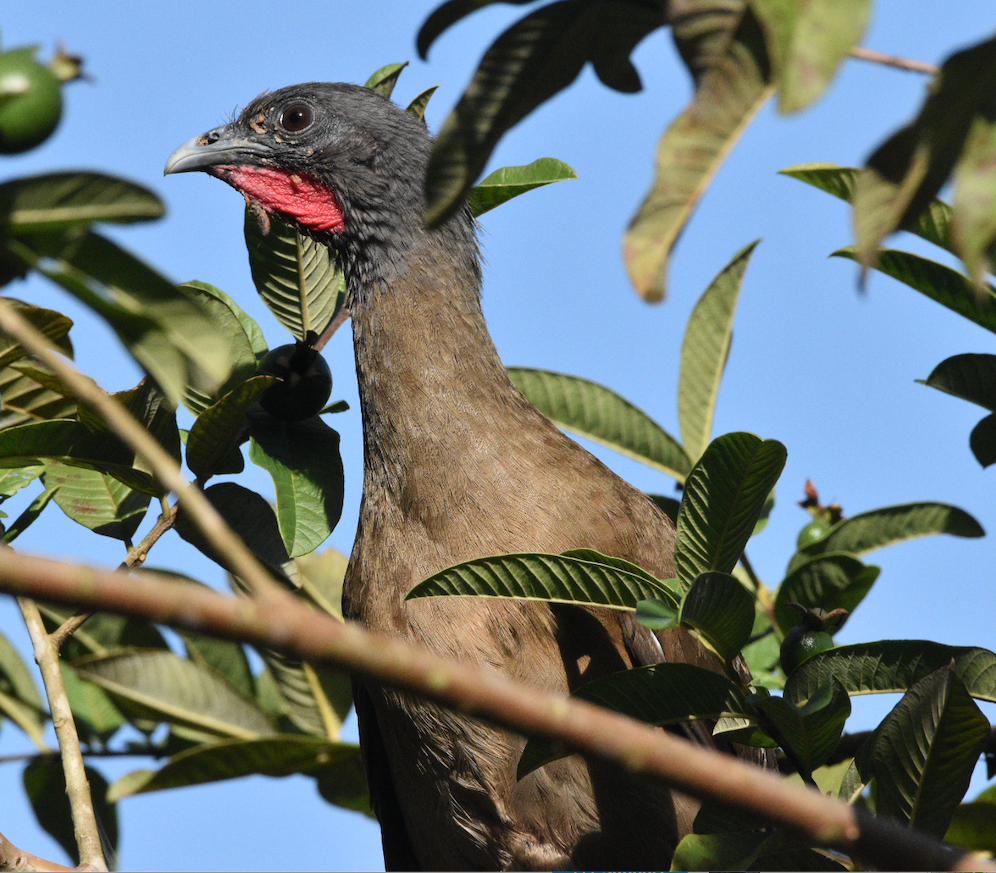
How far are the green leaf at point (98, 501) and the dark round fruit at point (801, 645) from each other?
179 centimetres

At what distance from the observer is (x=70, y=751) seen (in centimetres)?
233

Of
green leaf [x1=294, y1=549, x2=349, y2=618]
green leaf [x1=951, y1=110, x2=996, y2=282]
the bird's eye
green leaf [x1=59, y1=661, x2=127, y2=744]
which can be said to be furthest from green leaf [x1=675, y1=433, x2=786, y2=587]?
the bird's eye

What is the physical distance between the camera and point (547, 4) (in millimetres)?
1435

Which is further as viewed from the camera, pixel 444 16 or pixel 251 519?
pixel 251 519

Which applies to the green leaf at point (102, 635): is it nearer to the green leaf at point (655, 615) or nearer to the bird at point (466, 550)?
the bird at point (466, 550)

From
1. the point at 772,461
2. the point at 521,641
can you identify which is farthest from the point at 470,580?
the point at 521,641

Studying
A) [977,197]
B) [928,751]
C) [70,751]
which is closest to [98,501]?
[70,751]

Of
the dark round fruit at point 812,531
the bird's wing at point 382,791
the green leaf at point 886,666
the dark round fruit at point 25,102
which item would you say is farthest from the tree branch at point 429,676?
the dark round fruit at point 812,531

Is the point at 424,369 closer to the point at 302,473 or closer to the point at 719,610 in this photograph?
the point at 302,473

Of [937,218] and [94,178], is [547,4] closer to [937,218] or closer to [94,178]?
[94,178]

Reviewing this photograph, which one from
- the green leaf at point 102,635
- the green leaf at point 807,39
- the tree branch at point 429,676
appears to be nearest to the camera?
the tree branch at point 429,676

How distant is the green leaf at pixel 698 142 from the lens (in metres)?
1.19

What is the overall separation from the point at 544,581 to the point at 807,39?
1391 millimetres

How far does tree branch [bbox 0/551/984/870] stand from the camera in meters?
0.85
